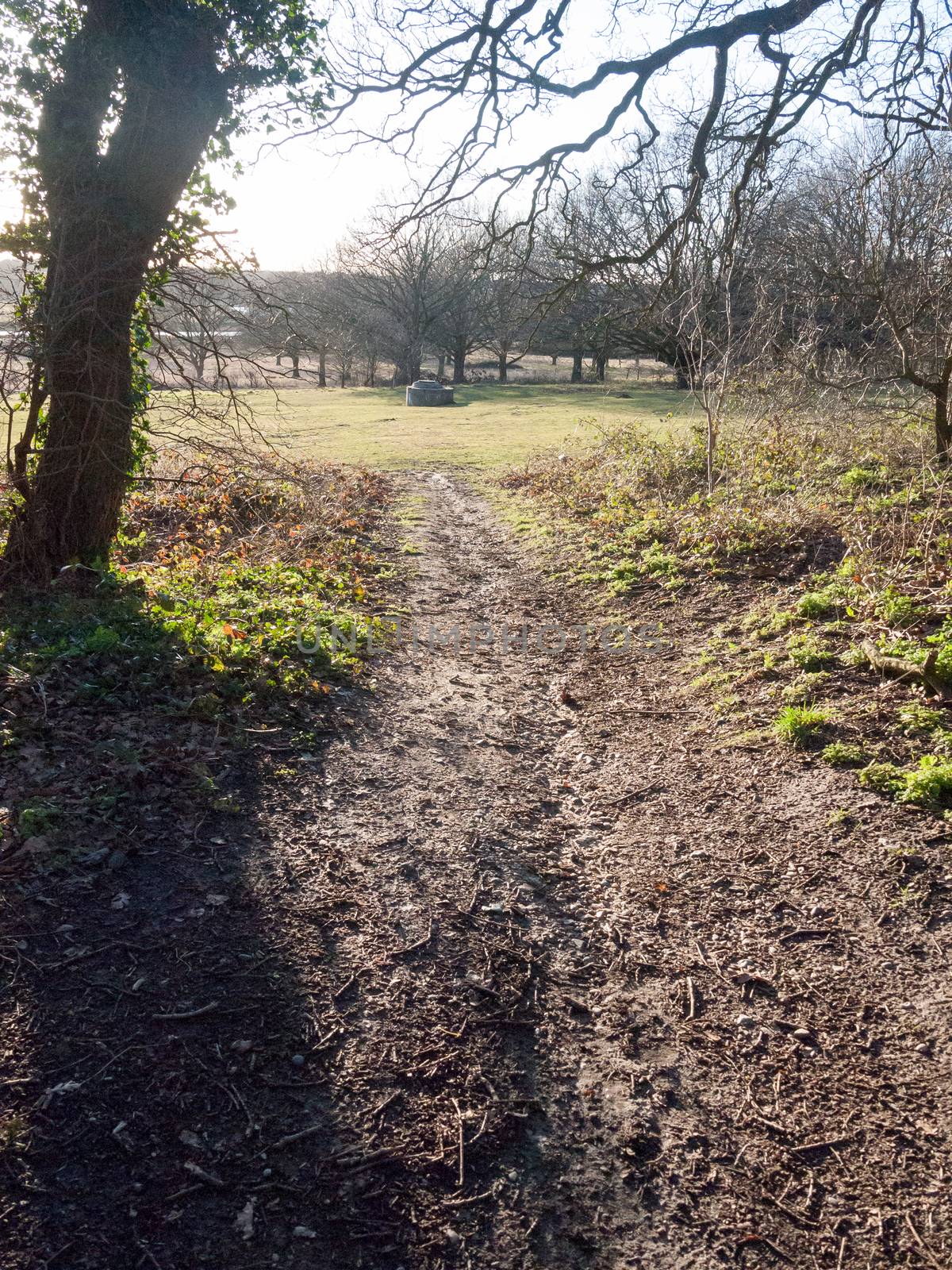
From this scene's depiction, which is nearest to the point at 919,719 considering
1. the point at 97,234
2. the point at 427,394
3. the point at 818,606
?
the point at 818,606

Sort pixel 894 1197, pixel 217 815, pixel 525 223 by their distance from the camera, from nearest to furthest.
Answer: pixel 894 1197
pixel 217 815
pixel 525 223

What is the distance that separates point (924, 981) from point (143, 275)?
23.8ft

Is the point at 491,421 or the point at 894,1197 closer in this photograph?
the point at 894,1197

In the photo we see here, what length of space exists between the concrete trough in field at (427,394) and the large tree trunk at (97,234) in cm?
2647

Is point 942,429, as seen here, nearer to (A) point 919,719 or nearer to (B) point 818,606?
(B) point 818,606

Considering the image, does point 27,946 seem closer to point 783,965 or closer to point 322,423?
point 783,965

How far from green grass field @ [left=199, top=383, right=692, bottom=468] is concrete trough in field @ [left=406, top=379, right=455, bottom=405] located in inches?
33.8

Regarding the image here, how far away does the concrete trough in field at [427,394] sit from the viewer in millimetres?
32781

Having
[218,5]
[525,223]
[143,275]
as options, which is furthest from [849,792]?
[218,5]

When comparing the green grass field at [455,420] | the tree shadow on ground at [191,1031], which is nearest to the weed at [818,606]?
the tree shadow on ground at [191,1031]

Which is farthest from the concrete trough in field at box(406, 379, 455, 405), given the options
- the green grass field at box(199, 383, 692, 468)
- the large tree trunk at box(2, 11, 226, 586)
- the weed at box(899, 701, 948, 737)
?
the weed at box(899, 701, 948, 737)

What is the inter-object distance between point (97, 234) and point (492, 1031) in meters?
6.38

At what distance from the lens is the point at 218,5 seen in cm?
651

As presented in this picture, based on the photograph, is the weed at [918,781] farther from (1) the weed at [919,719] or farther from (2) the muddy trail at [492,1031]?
(1) the weed at [919,719]
